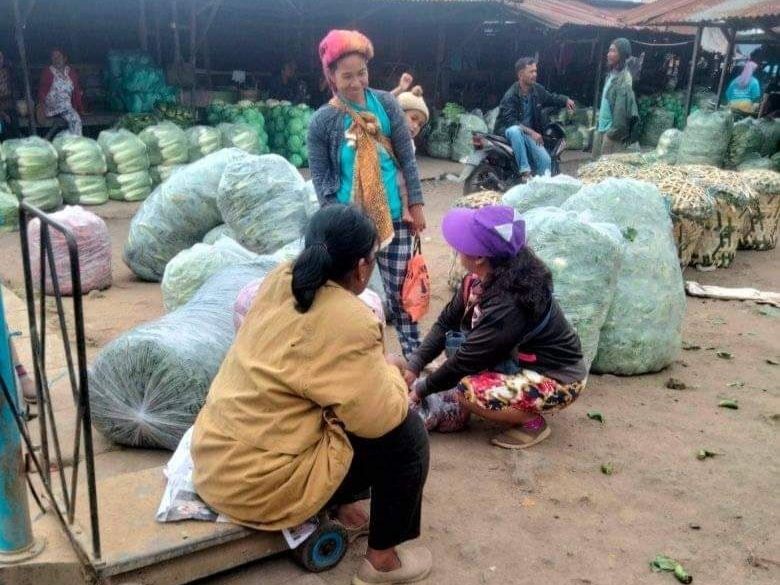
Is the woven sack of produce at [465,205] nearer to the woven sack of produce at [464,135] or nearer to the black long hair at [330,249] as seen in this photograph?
the black long hair at [330,249]

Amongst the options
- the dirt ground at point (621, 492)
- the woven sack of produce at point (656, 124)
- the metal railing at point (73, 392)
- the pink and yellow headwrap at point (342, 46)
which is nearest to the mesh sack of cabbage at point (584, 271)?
the dirt ground at point (621, 492)

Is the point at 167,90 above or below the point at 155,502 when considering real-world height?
above

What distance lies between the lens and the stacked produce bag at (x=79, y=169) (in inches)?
309

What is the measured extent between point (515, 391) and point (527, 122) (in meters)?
5.03

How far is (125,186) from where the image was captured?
8.28 meters

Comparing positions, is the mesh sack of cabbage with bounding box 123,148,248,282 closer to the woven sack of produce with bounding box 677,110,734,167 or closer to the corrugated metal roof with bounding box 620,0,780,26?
the woven sack of produce with bounding box 677,110,734,167

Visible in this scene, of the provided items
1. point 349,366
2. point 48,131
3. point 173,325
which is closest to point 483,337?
point 349,366

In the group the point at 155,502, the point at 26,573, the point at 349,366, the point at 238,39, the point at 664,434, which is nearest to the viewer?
the point at 349,366

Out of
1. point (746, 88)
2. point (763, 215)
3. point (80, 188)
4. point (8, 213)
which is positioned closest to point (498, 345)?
point (763, 215)

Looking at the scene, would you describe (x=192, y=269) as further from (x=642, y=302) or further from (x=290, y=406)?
(x=642, y=302)

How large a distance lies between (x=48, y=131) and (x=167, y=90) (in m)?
1.82

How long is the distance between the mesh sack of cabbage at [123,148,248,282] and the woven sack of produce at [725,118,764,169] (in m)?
8.07

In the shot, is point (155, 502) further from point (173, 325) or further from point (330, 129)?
point (330, 129)

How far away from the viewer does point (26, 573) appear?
1.97 metres
